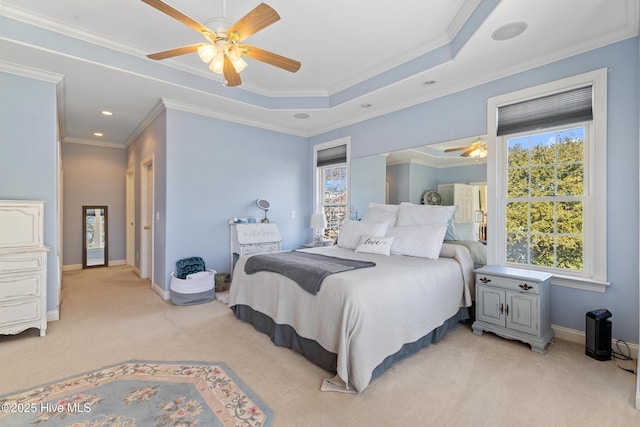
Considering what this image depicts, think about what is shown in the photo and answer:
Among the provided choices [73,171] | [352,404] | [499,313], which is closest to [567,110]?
[499,313]

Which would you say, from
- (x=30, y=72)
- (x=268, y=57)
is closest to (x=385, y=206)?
(x=268, y=57)

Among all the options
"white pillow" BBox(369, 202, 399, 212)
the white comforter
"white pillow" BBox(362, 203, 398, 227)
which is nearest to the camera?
the white comforter

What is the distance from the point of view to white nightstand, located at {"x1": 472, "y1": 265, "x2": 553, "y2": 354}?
2545mm

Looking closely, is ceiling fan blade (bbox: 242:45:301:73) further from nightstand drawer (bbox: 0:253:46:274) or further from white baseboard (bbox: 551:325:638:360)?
white baseboard (bbox: 551:325:638:360)

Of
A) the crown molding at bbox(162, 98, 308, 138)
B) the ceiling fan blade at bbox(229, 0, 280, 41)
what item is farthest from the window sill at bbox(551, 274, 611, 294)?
the crown molding at bbox(162, 98, 308, 138)

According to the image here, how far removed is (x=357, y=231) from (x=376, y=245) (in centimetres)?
44

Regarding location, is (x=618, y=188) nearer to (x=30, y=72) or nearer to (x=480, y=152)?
(x=480, y=152)

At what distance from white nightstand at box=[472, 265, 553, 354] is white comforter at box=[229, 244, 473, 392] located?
22 centimetres

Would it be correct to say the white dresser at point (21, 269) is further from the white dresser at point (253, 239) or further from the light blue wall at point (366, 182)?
the light blue wall at point (366, 182)

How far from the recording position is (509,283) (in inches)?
106

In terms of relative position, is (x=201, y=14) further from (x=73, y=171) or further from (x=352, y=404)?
(x=73, y=171)

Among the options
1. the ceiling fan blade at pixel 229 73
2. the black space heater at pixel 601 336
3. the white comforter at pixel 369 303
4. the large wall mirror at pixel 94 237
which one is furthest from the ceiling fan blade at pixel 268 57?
the large wall mirror at pixel 94 237

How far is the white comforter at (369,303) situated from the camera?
1.98 m

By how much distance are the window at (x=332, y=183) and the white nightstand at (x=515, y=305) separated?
2.44 m
